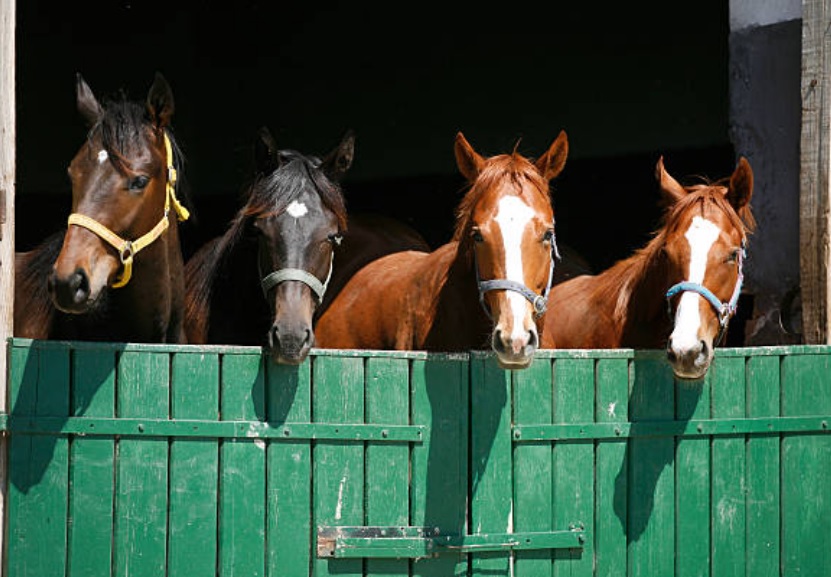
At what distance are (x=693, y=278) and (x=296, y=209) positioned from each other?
1.46 metres

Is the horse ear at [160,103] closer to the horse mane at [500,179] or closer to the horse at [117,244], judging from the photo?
the horse at [117,244]

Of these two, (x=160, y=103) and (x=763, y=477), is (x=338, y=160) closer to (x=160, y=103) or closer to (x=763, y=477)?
(x=160, y=103)

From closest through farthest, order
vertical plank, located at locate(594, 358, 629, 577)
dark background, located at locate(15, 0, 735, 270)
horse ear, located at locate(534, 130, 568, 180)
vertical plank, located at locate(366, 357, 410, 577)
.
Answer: vertical plank, located at locate(366, 357, 410, 577), vertical plank, located at locate(594, 358, 629, 577), horse ear, located at locate(534, 130, 568, 180), dark background, located at locate(15, 0, 735, 270)

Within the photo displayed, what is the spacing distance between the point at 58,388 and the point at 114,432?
23cm

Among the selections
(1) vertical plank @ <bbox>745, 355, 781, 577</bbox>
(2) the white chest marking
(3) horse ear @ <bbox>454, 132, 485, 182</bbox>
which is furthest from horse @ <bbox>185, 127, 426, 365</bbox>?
(1) vertical plank @ <bbox>745, 355, 781, 577</bbox>

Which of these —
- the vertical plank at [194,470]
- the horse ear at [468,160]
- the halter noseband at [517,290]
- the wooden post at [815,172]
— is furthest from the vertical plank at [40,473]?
the wooden post at [815,172]

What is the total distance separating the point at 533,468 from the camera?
3805 mm

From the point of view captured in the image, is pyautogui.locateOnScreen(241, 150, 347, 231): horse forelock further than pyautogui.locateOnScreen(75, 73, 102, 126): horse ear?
Yes

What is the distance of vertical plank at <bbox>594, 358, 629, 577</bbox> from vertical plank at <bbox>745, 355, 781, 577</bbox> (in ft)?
1.55

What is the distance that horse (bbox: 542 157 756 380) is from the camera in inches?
153

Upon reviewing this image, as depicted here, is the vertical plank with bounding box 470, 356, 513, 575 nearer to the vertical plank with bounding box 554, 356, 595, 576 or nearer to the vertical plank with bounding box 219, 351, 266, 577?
the vertical plank with bounding box 554, 356, 595, 576

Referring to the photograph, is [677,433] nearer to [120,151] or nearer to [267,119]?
[120,151]

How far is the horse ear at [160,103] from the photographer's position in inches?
165

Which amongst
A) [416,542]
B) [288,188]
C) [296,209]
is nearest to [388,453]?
[416,542]
